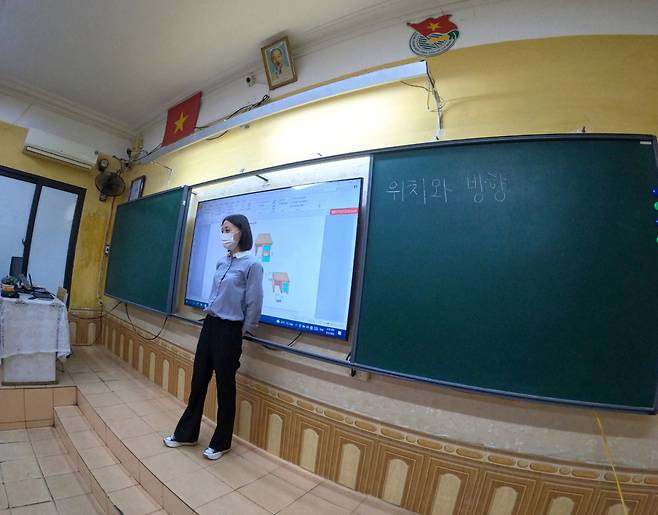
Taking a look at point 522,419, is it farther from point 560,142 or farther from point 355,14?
point 355,14

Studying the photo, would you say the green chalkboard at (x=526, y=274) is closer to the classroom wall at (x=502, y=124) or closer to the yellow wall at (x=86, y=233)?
the classroom wall at (x=502, y=124)

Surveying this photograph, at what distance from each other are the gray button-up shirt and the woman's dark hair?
0.29 feet

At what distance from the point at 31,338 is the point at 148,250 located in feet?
3.85

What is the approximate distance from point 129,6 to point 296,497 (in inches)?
133

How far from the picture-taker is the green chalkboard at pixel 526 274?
1095 millimetres

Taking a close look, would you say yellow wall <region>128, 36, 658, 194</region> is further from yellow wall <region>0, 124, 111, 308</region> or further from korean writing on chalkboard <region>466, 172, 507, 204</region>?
yellow wall <region>0, 124, 111, 308</region>

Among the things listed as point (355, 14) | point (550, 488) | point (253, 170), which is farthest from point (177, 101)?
point (550, 488)

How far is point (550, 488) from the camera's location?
3.75 feet

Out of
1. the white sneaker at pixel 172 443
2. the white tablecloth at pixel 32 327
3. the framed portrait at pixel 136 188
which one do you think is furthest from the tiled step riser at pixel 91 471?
the framed portrait at pixel 136 188

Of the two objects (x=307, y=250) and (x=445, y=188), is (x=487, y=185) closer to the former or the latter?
(x=445, y=188)

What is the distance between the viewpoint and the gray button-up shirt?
1674 mm

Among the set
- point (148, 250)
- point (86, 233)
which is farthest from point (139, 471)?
point (86, 233)

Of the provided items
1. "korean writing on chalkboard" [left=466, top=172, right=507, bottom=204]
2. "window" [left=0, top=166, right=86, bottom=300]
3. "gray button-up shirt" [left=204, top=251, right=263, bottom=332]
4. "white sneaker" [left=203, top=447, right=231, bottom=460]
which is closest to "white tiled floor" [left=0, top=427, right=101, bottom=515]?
"white sneaker" [left=203, top=447, right=231, bottom=460]

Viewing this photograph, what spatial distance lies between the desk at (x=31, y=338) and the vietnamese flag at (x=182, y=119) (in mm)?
2001
